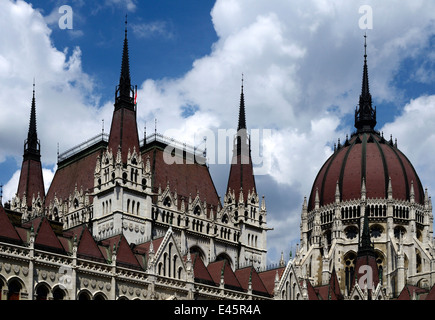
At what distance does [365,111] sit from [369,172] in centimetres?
1702

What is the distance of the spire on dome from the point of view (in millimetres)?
152500

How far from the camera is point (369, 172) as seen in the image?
140500 mm

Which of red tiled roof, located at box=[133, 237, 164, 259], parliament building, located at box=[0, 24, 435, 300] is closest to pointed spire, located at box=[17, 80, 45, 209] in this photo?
parliament building, located at box=[0, 24, 435, 300]

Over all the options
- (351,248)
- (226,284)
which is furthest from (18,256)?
(351,248)

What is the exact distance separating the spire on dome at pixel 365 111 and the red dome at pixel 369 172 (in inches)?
213

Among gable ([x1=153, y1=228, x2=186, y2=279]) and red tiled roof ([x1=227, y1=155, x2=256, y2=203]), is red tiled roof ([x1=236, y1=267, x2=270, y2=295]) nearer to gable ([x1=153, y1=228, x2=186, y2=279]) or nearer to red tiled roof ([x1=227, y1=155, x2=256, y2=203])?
gable ([x1=153, y1=228, x2=186, y2=279])

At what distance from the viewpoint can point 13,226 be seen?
63.5m

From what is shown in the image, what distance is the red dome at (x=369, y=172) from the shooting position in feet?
457
